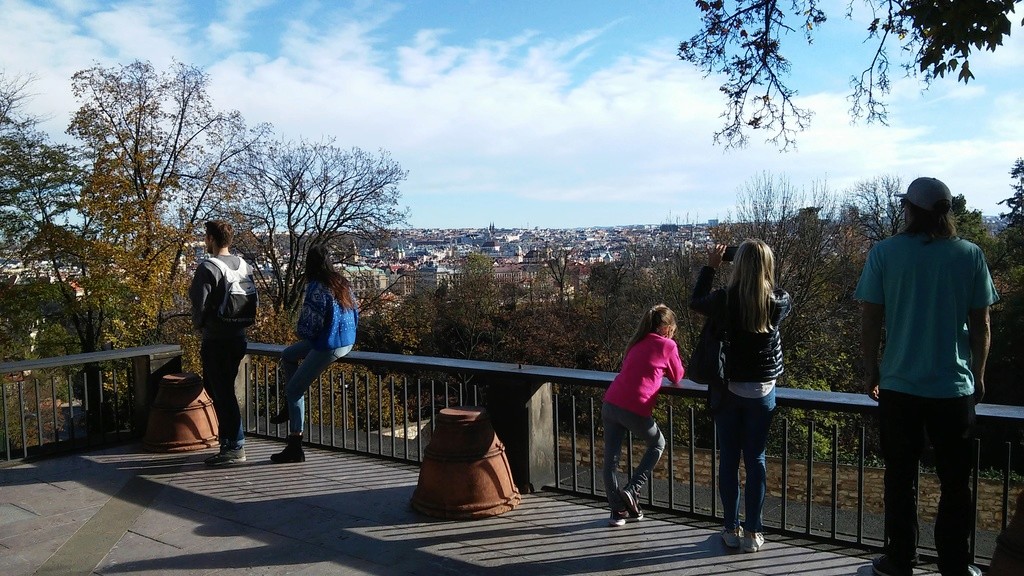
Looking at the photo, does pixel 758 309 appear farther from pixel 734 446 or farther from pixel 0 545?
pixel 0 545

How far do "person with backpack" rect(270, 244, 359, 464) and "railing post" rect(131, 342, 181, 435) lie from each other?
72.9 inches

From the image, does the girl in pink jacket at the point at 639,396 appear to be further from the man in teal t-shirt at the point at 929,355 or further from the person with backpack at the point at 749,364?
the man in teal t-shirt at the point at 929,355

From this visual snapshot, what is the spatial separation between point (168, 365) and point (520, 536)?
4.50m

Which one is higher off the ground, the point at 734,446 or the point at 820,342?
the point at 734,446

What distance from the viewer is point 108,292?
22375 mm

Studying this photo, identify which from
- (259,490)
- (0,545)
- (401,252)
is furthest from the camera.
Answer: (401,252)

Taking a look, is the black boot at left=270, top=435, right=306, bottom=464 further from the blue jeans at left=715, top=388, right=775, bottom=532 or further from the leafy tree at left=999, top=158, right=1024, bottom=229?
the leafy tree at left=999, top=158, right=1024, bottom=229

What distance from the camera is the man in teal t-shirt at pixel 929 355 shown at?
344cm

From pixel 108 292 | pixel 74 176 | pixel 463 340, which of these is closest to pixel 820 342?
pixel 463 340

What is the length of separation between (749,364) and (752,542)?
1.03 meters

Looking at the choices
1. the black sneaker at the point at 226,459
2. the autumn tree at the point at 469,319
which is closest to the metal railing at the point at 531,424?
the black sneaker at the point at 226,459

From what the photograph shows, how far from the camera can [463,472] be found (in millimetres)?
4898

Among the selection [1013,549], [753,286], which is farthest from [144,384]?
[1013,549]

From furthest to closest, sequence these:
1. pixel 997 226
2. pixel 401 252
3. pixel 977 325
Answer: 1. pixel 997 226
2. pixel 401 252
3. pixel 977 325
